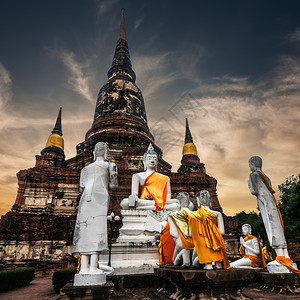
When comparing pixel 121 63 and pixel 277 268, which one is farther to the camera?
pixel 121 63

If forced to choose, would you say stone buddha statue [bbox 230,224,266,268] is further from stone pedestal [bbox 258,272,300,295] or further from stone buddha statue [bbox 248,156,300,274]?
stone pedestal [bbox 258,272,300,295]

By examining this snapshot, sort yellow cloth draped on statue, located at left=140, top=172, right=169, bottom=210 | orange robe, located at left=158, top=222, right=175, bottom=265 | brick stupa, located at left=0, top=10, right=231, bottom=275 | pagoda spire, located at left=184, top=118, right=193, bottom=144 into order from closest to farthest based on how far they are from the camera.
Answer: orange robe, located at left=158, top=222, right=175, bottom=265
yellow cloth draped on statue, located at left=140, top=172, right=169, bottom=210
brick stupa, located at left=0, top=10, right=231, bottom=275
pagoda spire, located at left=184, top=118, right=193, bottom=144

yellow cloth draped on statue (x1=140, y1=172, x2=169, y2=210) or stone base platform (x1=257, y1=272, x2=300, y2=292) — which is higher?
yellow cloth draped on statue (x1=140, y1=172, x2=169, y2=210)

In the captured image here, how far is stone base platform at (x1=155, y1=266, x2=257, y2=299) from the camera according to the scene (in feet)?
10.4

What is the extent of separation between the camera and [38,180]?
1756 centimetres

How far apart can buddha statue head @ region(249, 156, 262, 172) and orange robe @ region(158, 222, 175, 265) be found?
250 centimetres

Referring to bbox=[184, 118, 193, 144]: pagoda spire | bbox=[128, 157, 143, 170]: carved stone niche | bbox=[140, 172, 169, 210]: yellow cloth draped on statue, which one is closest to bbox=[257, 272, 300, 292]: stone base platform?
bbox=[140, 172, 169, 210]: yellow cloth draped on statue

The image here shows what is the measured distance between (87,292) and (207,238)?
2.01m

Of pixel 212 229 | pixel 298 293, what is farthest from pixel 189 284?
pixel 298 293

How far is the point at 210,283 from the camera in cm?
322

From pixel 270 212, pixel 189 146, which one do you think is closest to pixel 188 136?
pixel 189 146

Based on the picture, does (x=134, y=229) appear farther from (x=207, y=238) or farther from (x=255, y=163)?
(x=255, y=163)

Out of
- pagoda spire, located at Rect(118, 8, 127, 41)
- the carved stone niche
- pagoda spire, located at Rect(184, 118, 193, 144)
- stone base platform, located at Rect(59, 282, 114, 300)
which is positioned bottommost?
stone base platform, located at Rect(59, 282, 114, 300)

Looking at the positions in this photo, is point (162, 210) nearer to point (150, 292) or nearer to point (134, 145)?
point (150, 292)
